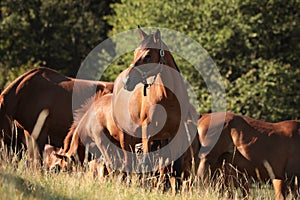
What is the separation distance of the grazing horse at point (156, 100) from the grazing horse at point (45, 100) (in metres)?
2.23

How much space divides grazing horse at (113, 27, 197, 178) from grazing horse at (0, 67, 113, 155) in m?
2.23

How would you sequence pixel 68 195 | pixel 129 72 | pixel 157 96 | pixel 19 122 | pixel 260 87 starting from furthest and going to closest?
pixel 260 87
pixel 19 122
pixel 157 96
pixel 129 72
pixel 68 195

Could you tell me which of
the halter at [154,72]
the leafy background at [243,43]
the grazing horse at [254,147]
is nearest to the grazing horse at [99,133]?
the halter at [154,72]

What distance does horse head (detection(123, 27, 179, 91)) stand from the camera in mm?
9281

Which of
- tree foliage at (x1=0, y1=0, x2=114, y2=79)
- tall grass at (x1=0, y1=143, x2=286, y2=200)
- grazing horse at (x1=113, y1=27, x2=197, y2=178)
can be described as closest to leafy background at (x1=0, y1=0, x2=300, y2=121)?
tree foliage at (x1=0, y1=0, x2=114, y2=79)

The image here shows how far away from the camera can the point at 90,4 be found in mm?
29500

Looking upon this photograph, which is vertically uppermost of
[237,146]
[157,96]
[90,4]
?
[90,4]

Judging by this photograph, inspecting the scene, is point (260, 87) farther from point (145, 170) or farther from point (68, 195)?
point (68, 195)

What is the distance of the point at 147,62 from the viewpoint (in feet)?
31.4

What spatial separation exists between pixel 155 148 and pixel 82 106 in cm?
283

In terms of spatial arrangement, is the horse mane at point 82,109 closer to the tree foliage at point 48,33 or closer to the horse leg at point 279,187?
the horse leg at point 279,187

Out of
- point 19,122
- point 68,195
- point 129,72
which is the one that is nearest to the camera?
point 68,195

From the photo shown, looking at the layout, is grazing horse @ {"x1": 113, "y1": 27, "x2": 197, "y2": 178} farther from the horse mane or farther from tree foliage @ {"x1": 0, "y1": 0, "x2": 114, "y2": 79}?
tree foliage @ {"x1": 0, "y1": 0, "x2": 114, "y2": 79}

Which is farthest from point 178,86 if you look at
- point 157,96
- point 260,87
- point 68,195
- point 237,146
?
point 260,87
